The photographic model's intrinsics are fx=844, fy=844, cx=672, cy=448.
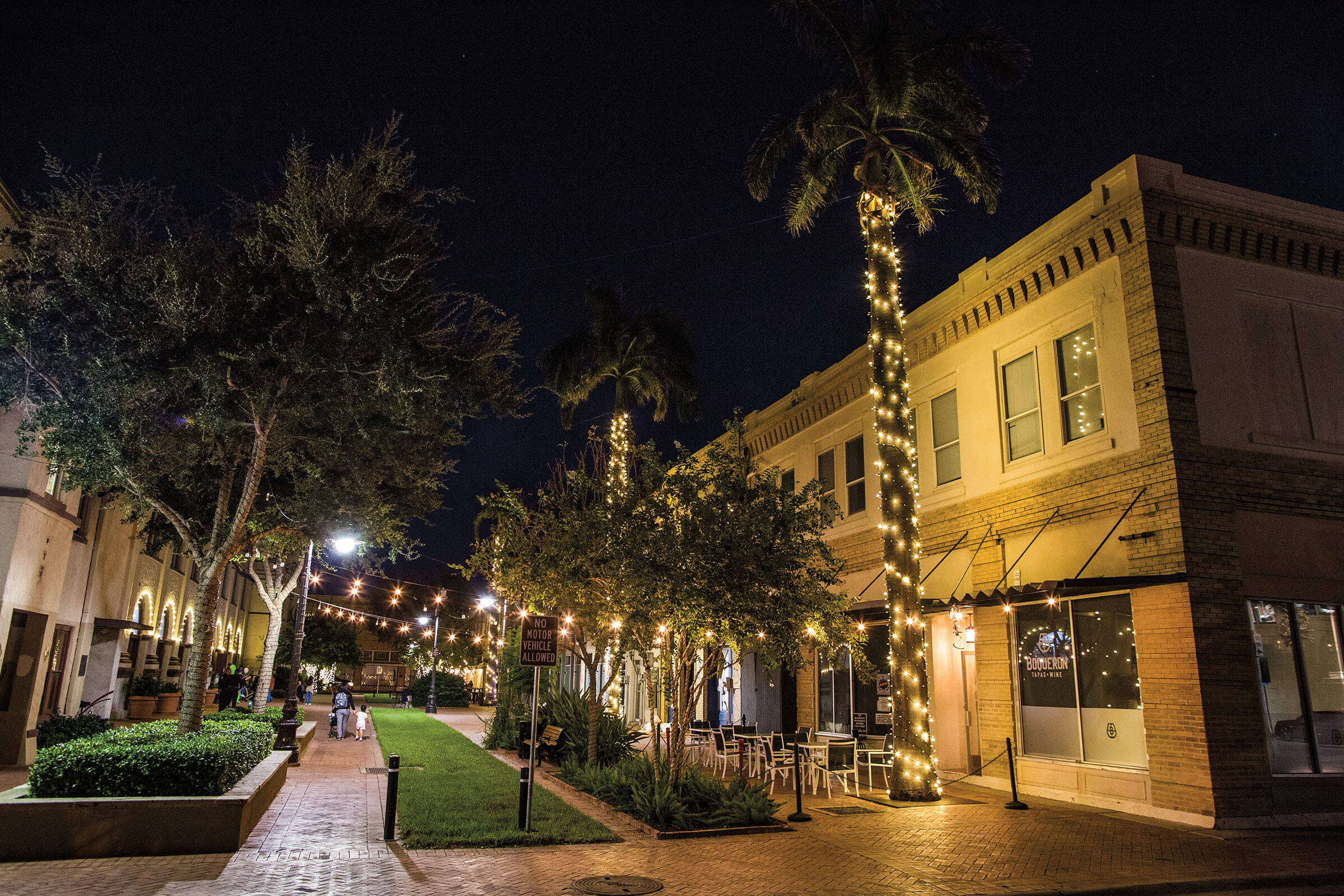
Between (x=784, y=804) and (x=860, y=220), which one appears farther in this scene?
(x=860, y=220)

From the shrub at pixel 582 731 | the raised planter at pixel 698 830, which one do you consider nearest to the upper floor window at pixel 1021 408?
the raised planter at pixel 698 830

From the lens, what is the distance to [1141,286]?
538 inches

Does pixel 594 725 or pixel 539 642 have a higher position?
pixel 539 642

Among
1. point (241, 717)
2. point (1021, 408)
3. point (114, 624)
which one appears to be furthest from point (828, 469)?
point (114, 624)

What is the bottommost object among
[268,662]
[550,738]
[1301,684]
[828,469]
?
[550,738]

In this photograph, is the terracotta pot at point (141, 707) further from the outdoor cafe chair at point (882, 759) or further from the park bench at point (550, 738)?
the outdoor cafe chair at point (882, 759)

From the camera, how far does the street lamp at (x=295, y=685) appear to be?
17250mm

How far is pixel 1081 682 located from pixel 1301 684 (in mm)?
2978

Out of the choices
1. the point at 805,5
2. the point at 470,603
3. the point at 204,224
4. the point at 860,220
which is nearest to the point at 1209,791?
the point at 860,220

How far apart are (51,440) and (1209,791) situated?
17963mm

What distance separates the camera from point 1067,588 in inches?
505

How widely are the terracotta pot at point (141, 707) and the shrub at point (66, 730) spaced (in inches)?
443

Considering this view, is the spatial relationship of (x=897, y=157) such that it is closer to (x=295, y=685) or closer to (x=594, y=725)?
(x=594, y=725)

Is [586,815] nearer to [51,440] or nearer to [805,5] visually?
[51,440]
